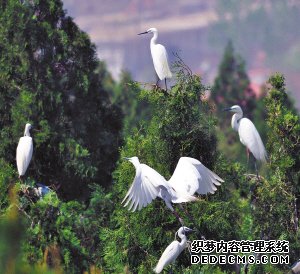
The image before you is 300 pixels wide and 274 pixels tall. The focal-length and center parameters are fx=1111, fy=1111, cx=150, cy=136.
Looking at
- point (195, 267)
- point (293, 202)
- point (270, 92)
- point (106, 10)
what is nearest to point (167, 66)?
point (270, 92)

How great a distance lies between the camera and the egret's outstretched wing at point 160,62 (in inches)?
457

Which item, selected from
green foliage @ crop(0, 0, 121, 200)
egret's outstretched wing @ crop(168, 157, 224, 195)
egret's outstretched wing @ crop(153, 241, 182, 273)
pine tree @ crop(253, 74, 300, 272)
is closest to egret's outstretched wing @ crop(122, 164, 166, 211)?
egret's outstretched wing @ crop(168, 157, 224, 195)

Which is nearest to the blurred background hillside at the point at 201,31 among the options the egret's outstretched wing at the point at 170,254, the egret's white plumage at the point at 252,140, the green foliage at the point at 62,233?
the egret's white plumage at the point at 252,140

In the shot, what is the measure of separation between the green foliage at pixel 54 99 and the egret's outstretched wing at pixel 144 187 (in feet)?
14.0

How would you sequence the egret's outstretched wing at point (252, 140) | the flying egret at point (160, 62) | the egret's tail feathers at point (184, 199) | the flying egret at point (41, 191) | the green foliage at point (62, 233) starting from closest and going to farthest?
the egret's tail feathers at point (184, 199)
the green foliage at point (62, 233)
the flying egret at point (41, 191)
the flying egret at point (160, 62)
the egret's outstretched wing at point (252, 140)

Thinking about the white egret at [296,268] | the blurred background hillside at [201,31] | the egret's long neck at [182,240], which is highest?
the blurred background hillside at [201,31]

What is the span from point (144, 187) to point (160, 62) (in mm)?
2885

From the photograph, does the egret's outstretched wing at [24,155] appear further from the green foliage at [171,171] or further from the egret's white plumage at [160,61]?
the green foliage at [171,171]

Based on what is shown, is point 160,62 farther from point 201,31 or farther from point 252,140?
point 201,31

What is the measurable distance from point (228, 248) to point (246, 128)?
2811 millimetres

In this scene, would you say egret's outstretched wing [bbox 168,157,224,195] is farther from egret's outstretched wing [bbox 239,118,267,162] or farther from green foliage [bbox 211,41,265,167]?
green foliage [bbox 211,41,265,167]

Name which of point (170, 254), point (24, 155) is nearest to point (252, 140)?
point (24, 155)

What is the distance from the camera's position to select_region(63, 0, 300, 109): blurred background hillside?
6069cm

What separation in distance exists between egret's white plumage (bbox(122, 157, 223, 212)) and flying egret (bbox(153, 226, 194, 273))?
1.15ft
